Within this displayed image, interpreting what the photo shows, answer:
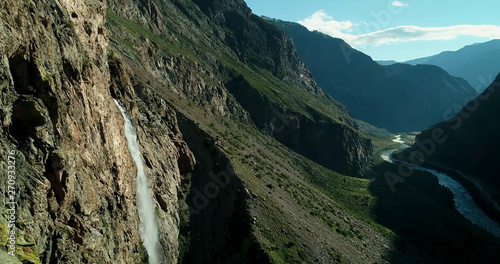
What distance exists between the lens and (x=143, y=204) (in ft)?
122

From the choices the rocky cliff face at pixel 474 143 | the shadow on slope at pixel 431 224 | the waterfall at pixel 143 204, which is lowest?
the shadow on slope at pixel 431 224

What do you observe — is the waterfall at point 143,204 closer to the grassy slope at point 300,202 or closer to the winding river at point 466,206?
the grassy slope at point 300,202

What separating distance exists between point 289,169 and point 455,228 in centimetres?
3694

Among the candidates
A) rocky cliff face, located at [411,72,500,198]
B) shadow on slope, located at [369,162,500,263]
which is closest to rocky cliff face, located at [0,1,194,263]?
shadow on slope, located at [369,162,500,263]

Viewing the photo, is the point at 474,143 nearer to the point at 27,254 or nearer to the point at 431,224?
the point at 431,224

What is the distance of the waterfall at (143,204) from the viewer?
3575 centimetres

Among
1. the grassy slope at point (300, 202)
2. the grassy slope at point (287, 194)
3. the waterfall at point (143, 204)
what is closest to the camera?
the waterfall at point (143, 204)

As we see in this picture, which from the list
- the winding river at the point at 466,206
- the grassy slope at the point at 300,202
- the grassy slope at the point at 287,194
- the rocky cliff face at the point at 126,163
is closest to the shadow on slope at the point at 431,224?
the grassy slope at the point at 300,202

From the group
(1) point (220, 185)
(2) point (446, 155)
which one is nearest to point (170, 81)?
(1) point (220, 185)

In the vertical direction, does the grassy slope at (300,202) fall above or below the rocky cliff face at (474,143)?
below

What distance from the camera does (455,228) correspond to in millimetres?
77625

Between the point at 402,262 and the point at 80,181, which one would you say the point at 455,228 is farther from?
the point at 80,181

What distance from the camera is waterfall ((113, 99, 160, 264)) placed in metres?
35.8

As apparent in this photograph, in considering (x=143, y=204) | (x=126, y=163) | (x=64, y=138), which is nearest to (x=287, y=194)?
(x=143, y=204)
